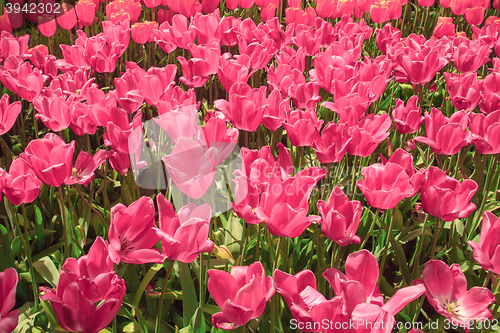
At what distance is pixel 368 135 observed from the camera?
1345 mm

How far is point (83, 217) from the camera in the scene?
163 cm

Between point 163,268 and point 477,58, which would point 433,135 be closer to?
point 477,58

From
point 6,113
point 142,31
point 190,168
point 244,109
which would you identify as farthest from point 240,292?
point 142,31

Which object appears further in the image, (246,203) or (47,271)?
(47,271)

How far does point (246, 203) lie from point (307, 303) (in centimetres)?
36

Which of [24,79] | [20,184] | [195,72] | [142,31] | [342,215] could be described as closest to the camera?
[342,215]

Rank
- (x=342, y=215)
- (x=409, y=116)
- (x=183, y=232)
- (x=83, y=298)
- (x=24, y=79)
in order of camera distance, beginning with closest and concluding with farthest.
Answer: (x=83, y=298) → (x=183, y=232) → (x=342, y=215) → (x=409, y=116) → (x=24, y=79)

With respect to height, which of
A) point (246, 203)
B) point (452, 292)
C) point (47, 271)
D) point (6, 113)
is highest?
point (6, 113)

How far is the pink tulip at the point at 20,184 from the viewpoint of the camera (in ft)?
3.67

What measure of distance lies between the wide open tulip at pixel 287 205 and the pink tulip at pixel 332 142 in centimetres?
35

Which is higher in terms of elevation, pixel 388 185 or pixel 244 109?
pixel 244 109

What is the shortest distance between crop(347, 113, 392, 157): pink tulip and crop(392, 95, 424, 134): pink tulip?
234 millimetres

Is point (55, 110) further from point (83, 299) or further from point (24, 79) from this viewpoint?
point (83, 299)

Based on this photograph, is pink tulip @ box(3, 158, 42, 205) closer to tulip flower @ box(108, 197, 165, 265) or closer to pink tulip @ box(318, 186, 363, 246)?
tulip flower @ box(108, 197, 165, 265)
